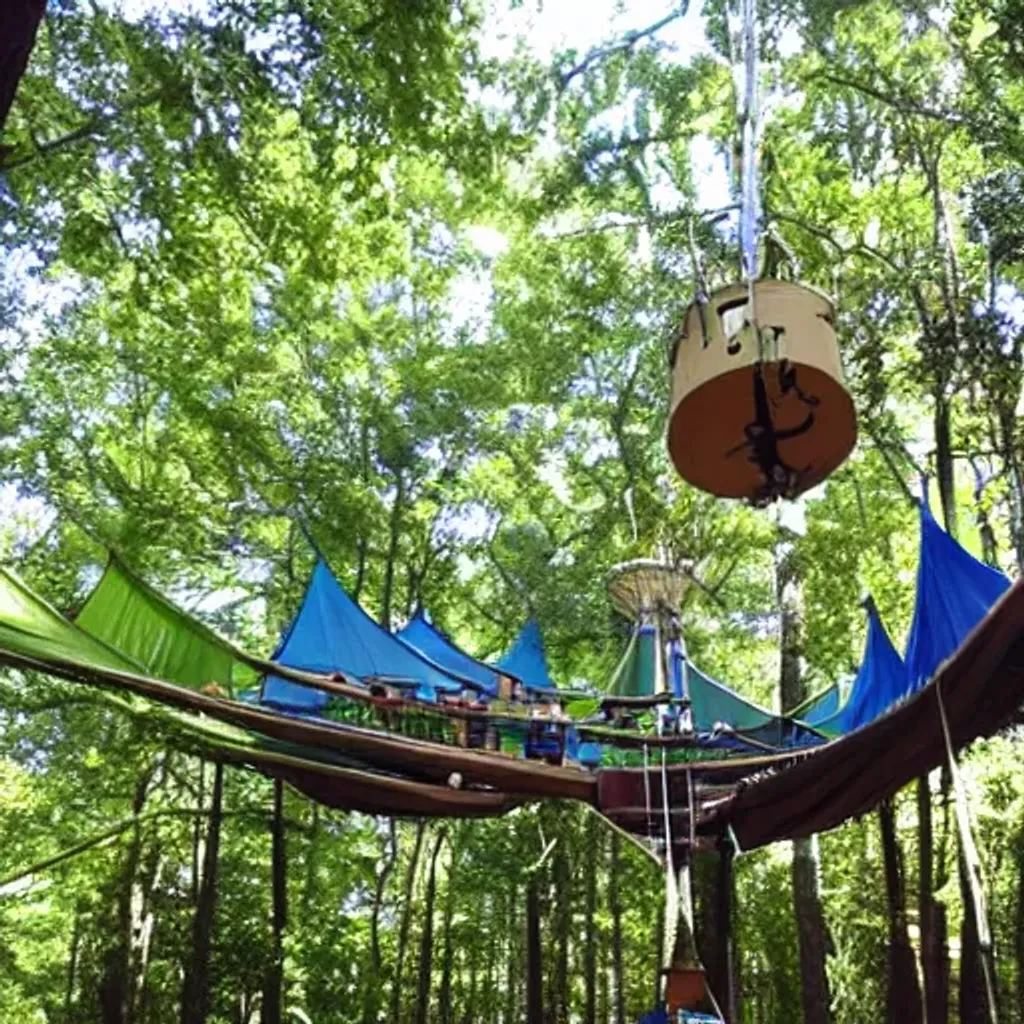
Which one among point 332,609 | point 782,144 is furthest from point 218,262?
point 782,144

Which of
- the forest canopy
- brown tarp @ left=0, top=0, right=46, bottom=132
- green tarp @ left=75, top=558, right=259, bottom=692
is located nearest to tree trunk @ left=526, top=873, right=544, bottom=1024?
the forest canopy

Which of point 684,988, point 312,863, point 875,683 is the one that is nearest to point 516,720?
point 684,988

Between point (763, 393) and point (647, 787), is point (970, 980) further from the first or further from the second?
point (763, 393)

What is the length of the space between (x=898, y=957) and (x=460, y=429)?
4.15m

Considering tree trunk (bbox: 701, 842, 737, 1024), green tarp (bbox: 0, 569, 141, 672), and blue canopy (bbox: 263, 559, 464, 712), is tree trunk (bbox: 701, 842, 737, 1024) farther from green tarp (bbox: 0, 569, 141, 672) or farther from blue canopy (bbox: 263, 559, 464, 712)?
green tarp (bbox: 0, 569, 141, 672)

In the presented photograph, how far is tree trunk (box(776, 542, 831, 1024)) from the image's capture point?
14.5 ft

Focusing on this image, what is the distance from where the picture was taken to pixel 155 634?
307 cm

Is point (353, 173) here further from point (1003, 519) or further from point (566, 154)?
point (1003, 519)

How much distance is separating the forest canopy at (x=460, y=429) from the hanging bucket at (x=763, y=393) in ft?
1.16

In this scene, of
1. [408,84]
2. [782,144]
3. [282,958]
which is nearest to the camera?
[408,84]

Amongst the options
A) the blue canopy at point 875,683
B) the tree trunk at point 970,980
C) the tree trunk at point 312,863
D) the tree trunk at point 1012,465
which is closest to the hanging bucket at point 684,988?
the blue canopy at point 875,683

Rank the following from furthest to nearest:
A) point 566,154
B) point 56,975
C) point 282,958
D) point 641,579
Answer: point 56,975
point 282,958
point 566,154
point 641,579

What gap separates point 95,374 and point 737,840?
201 inches

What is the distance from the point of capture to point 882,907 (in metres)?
6.35
